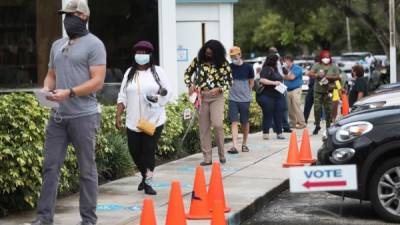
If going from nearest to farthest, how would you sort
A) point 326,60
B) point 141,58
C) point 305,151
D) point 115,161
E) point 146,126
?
point 146,126 < point 141,58 < point 115,161 < point 305,151 < point 326,60

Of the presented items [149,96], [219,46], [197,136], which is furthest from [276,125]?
[149,96]

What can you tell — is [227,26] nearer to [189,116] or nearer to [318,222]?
[189,116]

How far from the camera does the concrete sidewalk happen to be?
7.48 metres

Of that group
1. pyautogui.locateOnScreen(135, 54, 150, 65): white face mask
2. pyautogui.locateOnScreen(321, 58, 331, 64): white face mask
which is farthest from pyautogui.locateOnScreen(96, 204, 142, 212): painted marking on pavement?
pyautogui.locateOnScreen(321, 58, 331, 64): white face mask

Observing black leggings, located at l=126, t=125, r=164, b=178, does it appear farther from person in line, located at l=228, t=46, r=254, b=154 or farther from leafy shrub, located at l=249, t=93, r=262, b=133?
leafy shrub, located at l=249, t=93, r=262, b=133

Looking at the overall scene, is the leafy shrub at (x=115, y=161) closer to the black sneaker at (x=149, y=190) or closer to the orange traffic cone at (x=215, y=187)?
the black sneaker at (x=149, y=190)

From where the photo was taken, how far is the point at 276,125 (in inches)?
591

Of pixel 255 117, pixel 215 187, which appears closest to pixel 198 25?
pixel 255 117

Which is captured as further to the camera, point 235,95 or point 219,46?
point 235,95

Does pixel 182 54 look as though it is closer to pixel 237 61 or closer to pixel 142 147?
pixel 237 61

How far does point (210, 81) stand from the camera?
10.6 metres

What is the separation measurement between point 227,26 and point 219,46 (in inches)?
260

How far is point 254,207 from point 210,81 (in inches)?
109

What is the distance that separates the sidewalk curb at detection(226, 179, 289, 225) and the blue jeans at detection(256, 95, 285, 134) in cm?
506
